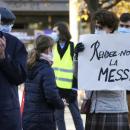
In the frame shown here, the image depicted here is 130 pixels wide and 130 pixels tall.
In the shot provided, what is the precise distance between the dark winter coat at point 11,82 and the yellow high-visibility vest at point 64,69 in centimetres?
428

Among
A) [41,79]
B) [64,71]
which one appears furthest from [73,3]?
[41,79]

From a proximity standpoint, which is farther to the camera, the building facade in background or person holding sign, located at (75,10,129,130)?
the building facade in background

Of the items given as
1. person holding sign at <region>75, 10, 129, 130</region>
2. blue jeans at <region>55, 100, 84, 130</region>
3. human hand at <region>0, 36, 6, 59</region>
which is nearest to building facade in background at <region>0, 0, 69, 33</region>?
blue jeans at <region>55, 100, 84, 130</region>

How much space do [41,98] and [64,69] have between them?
287 cm

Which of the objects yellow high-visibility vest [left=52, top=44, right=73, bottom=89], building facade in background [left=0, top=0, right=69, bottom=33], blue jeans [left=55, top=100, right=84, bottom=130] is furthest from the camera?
building facade in background [left=0, top=0, right=69, bottom=33]

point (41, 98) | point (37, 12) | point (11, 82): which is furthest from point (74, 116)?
point (37, 12)

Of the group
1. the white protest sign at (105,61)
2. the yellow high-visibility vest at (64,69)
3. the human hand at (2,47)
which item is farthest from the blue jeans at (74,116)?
the human hand at (2,47)

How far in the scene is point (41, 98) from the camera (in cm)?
670

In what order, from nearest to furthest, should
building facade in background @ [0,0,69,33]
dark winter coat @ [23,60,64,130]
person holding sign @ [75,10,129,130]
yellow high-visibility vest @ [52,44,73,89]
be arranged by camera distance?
person holding sign @ [75,10,129,130], dark winter coat @ [23,60,64,130], yellow high-visibility vest @ [52,44,73,89], building facade in background @ [0,0,69,33]

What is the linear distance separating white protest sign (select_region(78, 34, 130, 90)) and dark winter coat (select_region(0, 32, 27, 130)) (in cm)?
132

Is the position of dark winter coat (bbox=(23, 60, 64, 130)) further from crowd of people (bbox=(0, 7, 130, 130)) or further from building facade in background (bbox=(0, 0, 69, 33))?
building facade in background (bbox=(0, 0, 69, 33))

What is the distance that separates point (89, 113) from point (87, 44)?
0.69 metres

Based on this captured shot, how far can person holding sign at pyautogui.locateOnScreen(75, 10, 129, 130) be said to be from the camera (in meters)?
6.23

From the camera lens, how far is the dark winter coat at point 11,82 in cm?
494
